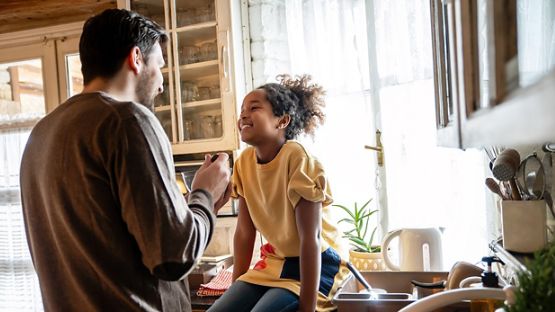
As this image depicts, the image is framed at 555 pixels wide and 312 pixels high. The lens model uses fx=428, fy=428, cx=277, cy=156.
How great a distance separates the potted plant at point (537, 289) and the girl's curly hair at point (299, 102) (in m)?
1.17

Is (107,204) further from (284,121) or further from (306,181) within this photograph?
(284,121)

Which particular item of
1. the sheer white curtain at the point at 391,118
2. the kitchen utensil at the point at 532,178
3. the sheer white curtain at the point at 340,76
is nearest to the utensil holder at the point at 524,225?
the kitchen utensil at the point at 532,178

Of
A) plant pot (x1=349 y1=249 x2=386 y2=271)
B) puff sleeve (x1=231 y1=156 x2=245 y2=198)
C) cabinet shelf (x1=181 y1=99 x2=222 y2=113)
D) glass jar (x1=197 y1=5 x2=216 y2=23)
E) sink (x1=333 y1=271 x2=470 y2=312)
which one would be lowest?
plant pot (x1=349 y1=249 x2=386 y2=271)

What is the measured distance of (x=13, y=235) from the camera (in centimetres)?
284

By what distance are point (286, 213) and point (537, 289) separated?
101 centimetres

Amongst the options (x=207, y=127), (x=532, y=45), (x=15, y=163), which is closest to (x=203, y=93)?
(x=207, y=127)

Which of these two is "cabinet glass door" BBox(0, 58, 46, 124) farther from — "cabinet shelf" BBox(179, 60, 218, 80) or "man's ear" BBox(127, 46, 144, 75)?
"man's ear" BBox(127, 46, 144, 75)

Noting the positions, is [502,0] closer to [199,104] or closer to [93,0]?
[199,104]

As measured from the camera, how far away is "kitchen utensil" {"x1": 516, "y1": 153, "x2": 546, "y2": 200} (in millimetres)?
1053

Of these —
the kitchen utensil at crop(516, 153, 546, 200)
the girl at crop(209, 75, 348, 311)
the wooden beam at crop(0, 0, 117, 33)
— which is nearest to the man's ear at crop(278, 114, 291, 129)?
the girl at crop(209, 75, 348, 311)

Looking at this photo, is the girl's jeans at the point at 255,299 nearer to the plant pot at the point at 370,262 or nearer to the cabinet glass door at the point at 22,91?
the plant pot at the point at 370,262

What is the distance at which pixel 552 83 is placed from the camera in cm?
28

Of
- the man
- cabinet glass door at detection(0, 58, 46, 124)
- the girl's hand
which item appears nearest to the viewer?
the man

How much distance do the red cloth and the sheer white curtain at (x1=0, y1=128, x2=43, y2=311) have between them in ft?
5.25
